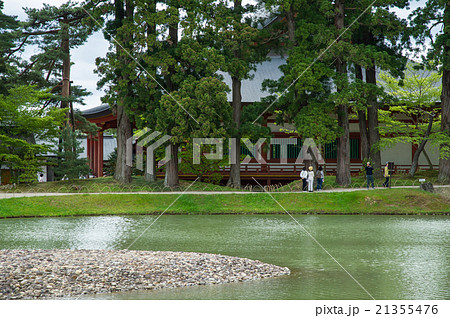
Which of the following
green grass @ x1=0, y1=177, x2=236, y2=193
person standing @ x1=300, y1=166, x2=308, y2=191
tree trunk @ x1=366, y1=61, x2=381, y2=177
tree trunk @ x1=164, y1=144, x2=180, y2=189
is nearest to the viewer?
person standing @ x1=300, y1=166, x2=308, y2=191

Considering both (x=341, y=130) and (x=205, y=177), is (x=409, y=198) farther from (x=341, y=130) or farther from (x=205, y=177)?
(x=205, y=177)

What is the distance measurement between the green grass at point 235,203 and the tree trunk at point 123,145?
13.7 ft

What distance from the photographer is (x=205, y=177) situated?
2533cm

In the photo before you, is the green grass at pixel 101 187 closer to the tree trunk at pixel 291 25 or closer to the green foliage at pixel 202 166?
the green foliage at pixel 202 166

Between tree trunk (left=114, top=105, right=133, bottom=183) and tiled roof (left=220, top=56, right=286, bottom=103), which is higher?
tiled roof (left=220, top=56, right=286, bottom=103)

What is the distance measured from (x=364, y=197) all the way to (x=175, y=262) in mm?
12201

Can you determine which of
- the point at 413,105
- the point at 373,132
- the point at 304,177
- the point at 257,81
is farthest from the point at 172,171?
the point at 413,105

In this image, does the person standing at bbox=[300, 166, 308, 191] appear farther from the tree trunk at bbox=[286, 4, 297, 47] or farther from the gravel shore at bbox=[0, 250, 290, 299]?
the gravel shore at bbox=[0, 250, 290, 299]

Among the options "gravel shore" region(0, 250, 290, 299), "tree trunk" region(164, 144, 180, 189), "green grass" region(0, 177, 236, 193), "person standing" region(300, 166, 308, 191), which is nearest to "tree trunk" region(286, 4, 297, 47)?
"person standing" region(300, 166, 308, 191)

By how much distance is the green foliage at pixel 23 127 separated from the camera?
22984mm

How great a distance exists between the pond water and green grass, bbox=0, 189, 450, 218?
3.10ft

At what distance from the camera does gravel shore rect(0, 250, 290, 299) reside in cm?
689

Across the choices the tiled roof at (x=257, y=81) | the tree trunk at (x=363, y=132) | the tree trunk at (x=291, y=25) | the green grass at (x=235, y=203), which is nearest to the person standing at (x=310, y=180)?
the green grass at (x=235, y=203)

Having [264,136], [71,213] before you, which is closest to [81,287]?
[71,213]
